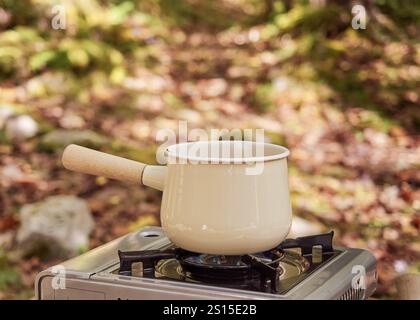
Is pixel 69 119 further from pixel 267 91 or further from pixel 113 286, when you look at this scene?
pixel 113 286

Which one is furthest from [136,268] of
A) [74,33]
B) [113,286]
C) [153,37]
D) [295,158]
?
[153,37]

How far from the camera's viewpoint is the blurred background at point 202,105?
361 centimetres

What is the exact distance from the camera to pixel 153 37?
684 centimetres

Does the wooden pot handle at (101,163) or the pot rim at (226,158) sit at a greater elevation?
the pot rim at (226,158)

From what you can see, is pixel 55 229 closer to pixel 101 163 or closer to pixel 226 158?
pixel 101 163

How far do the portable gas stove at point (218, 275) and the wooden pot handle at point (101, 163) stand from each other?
0.14 m

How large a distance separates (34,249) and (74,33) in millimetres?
3217

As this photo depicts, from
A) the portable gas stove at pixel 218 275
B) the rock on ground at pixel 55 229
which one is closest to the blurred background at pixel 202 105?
the rock on ground at pixel 55 229

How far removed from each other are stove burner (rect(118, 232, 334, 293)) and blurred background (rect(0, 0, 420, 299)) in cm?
203

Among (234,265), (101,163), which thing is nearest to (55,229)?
(101,163)

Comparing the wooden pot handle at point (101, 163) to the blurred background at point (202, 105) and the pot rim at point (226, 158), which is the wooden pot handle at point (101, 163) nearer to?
the pot rim at point (226, 158)

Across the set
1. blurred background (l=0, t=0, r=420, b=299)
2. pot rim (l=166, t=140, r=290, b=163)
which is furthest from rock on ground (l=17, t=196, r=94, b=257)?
pot rim (l=166, t=140, r=290, b=163)

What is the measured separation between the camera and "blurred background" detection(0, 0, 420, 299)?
11.9 feet
